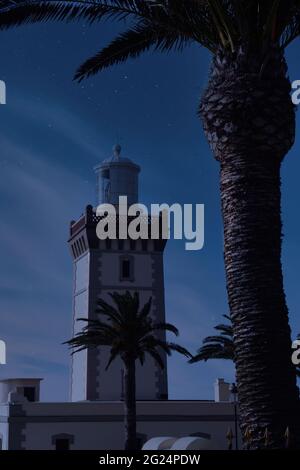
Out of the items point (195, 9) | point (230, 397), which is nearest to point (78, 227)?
point (230, 397)

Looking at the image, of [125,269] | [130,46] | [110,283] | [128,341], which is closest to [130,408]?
[128,341]

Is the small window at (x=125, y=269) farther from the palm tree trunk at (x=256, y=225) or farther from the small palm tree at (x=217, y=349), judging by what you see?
the palm tree trunk at (x=256, y=225)

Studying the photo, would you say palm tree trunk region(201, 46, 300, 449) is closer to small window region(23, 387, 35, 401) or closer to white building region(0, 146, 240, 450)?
white building region(0, 146, 240, 450)

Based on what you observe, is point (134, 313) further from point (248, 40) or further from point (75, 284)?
point (248, 40)

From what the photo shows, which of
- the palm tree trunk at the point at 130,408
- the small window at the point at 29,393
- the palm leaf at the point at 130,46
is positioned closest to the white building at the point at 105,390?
the small window at the point at 29,393

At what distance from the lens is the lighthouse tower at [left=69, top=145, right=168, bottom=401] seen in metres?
40.8

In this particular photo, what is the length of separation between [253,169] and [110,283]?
1319 inches

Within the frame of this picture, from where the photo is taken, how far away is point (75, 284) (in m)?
46.0

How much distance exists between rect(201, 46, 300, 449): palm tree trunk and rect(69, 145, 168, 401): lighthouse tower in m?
32.0

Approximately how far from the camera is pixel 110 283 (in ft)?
140

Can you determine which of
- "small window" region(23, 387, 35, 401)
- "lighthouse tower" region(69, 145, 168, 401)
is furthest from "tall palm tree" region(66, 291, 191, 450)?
"lighthouse tower" region(69, 145, 168, 401)

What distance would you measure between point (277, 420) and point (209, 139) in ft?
13.3

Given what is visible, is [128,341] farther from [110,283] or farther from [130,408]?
[110,283]
